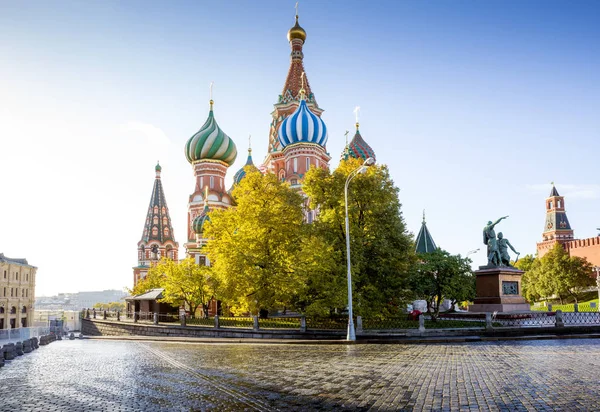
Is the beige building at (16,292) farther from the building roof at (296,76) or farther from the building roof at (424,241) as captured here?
the building roof at (424,241)

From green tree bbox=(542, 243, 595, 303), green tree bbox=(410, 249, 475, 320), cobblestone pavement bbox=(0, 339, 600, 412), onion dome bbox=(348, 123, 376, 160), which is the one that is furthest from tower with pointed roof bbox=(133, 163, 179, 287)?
cobblestone pavement bbox=(0, 339, 600, 412)

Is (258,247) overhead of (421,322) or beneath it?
overhead

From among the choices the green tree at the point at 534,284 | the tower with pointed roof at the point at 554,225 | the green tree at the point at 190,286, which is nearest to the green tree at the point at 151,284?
the green tree at the point at 190,286

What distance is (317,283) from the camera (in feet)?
86.7

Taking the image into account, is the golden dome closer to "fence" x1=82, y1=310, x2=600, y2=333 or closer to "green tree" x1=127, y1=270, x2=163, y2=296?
"green tree" x1=127, y1=270, x2=163, y2=296

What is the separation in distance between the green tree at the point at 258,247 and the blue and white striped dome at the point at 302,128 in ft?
86.1

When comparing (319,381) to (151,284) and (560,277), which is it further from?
(560,277)

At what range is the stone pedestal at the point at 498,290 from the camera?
29250 mm

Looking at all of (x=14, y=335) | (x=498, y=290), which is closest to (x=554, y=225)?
(x=498, y=290)

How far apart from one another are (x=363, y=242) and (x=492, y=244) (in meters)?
9.30

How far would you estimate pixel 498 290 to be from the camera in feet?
96.2

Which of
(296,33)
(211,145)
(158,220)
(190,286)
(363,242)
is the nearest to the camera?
(363,242)

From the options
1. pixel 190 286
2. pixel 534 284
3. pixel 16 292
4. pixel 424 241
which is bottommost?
pixel 16 292

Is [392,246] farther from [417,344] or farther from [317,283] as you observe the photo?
[417,344]
